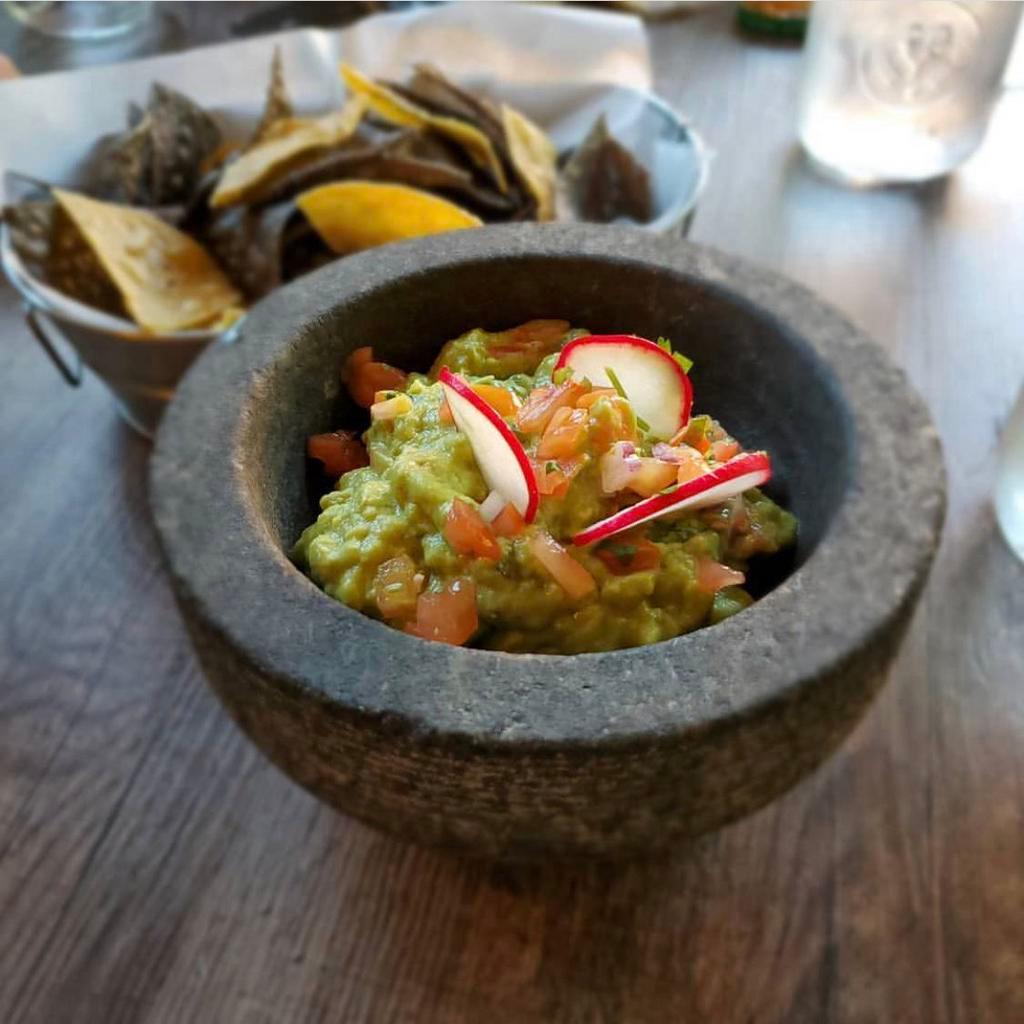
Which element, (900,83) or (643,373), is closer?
(643,373)

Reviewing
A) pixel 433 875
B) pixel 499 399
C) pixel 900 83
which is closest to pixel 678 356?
pixel 499 399

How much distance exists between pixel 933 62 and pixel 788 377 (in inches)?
40.9

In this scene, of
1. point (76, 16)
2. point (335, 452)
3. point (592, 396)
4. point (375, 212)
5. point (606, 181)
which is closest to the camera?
point (592, 396)

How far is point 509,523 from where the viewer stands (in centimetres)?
69

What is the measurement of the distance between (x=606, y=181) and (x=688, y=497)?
0.88m

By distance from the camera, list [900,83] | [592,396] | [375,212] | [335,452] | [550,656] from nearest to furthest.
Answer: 1. [550,656]
2. [592,396]
3. [335,452]
4. [375,212]
5. [900,83]

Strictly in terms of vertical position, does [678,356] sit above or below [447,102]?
above

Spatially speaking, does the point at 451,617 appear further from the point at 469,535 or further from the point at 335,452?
the point at 335,452

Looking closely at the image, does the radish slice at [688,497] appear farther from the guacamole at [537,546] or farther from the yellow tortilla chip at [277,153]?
the yellow tortilla chip at [277,153]

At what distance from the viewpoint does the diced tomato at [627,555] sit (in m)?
0.71

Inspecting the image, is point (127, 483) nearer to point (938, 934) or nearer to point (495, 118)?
Result: point (495, 118)

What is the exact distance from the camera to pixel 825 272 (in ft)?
5.08

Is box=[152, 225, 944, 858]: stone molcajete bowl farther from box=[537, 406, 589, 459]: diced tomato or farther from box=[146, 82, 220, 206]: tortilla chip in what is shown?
box=[146, 82, 220, 206]: tortilla chip

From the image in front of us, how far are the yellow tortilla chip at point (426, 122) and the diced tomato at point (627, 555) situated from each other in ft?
2.78
